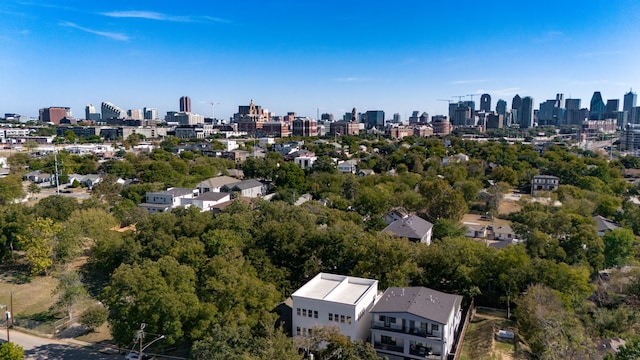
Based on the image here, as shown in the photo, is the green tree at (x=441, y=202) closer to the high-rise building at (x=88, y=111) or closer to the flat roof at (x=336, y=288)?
the flat roof at (x=336, y=288)

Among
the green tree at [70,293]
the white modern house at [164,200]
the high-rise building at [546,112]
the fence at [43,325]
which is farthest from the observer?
the high-rise building at [546,112]

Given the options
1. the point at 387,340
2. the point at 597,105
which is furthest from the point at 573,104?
the point at 387,340

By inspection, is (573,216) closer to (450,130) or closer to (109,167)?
(109,167)


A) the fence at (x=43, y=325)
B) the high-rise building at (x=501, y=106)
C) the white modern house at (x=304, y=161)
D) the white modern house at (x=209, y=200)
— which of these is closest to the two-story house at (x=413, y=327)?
the fence at (x=43, y=325)

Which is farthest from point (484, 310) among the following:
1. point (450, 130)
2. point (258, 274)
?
point (450, 130)

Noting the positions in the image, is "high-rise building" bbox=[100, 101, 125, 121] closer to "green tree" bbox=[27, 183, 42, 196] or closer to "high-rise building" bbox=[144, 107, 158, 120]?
"high-rise building" bbox=[144, 107, 158, 120]

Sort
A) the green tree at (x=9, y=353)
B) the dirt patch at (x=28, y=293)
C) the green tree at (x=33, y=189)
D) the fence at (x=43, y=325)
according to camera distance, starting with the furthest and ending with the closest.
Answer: the green tree at (x=33, y=189) → the dirt patch at (x=28, y=293) → the fence at (x=43, y=325) → the green tree at (x=9, y=353)
